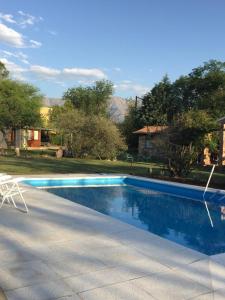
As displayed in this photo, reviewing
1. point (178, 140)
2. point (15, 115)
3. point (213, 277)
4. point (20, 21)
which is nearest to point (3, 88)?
point (15, 115)

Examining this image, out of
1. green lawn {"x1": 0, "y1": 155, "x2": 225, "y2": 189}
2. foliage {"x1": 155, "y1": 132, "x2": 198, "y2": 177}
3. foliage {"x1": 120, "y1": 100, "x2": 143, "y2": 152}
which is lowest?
green lawn {"x1": 0, "y1": 155, "x2": 225, "y2": 189}

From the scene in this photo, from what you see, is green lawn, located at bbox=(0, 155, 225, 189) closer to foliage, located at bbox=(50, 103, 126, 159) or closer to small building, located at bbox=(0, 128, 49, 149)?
foliage, located at bbox=(50, 103, 126, 159)

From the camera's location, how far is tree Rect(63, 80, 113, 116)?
55781 millimetres

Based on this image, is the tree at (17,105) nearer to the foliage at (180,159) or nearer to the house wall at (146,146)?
the house wall at (146,146)

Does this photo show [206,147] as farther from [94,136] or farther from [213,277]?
[213,277]

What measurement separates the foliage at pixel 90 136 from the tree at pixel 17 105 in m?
3.33

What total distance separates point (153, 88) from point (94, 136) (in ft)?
63.8

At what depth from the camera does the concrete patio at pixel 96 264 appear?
369 centimetres

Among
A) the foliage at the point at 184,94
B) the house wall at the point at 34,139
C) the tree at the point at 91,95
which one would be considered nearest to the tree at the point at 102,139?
the foliage at the point at 184,94

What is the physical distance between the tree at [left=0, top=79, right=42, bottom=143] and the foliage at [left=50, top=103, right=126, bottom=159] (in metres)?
3.33

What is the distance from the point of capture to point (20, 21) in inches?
813

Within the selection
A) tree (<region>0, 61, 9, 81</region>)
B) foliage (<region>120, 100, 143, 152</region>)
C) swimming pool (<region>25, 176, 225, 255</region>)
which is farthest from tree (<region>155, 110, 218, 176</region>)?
tree (<region>0, 61, 9, 81</region>)

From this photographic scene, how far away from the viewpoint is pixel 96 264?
446 cm

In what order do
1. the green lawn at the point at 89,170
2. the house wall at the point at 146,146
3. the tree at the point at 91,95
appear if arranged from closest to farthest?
the green lawn at the point at 89,170, the house wall at the point at 146,146, the tree at the point at 91,95
